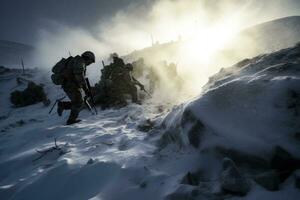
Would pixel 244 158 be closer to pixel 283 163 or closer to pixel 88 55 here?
pixel 283 163

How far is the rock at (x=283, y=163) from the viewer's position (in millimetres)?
2115

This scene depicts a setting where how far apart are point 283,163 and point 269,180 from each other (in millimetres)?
318

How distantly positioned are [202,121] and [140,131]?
213 centimetres

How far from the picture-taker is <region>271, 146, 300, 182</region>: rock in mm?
2115

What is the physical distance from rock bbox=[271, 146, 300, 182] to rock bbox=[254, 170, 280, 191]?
0.45 ft

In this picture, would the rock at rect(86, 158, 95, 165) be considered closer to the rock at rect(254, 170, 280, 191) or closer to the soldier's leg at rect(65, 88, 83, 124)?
the rock at rect(254, 170, 280, 191)

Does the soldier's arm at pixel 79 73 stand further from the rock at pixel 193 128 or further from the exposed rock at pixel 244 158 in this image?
the exposed rock at pixel 244 158

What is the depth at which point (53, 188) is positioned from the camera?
105 inches

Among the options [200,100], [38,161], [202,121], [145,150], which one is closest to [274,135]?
[202,121]

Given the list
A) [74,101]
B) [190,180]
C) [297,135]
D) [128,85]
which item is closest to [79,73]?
[74,101]

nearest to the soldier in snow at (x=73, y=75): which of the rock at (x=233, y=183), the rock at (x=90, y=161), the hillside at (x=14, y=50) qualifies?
the rock at (x=90, y=161)

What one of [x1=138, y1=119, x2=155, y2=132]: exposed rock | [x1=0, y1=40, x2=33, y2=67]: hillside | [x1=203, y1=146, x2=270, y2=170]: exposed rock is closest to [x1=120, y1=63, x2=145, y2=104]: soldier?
[x1=138, y1=119, x2=155, y2=132]: exposed rock

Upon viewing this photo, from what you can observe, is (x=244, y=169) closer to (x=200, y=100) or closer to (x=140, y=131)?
(x=200, y=100)

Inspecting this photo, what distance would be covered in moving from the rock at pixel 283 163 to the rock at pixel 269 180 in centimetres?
14
